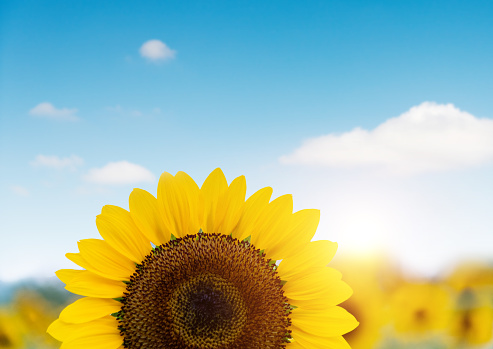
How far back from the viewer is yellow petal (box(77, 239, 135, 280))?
1.82 metres

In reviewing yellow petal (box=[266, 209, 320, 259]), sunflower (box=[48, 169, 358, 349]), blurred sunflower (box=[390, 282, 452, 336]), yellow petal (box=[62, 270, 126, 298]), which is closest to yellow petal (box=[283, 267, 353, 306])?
sunflower (box=[48, 169, 358, 349])

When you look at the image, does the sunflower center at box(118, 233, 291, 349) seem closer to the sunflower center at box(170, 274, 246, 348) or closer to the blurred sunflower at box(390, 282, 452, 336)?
the sunflower center at box(170, 274, 246, 348)

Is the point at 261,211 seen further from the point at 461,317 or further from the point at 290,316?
the point at 461,317

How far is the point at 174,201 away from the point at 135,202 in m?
0.15

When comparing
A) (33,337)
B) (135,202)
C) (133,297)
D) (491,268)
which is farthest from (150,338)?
(491,268)

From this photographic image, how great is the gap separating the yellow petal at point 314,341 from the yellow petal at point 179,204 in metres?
0.55

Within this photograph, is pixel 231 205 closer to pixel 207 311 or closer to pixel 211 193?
pixel 211 193

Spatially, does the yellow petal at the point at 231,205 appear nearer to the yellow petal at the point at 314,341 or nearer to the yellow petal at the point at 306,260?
the yellow petal at the point at 306,260

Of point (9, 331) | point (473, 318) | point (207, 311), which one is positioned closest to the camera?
point (207, 311)

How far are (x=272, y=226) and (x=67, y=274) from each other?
78cm

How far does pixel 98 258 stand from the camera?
6.03 ft

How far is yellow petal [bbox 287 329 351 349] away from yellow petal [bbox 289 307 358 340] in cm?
2

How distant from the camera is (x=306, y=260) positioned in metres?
1.86

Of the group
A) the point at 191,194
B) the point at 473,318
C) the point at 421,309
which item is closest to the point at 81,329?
the point at 191,194
